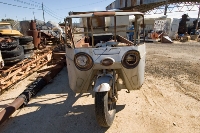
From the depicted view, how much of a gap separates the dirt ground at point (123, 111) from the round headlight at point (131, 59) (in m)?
1.19

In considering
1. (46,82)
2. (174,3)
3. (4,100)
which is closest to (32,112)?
(4,100)

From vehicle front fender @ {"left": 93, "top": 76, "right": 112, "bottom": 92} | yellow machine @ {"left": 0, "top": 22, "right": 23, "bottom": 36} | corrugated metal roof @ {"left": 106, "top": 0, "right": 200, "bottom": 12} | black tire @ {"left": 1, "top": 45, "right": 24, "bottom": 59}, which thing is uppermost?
corrugated metal roof @ {"left": 106, "top": 0, "right": 200, "bottom": 12}

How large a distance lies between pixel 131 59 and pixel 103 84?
0.79m

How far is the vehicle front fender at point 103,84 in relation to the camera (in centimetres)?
275

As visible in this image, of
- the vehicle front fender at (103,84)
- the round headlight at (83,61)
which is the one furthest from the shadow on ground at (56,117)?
the round headlight at (83,61)

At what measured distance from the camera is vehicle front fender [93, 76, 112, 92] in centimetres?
275

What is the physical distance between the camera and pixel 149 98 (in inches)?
168

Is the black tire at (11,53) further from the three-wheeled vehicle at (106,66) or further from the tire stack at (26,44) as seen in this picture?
the three-wheeled vehicle at (106,66)

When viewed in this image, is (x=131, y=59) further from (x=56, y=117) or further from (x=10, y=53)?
(x=10, y=53)

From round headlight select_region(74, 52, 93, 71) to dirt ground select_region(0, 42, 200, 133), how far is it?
1163 mm

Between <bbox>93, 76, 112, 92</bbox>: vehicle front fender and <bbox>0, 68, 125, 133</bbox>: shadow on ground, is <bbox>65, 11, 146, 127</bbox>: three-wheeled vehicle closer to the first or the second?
<bbox>93, 76, 112, 92</bbox>: vehicle front fender

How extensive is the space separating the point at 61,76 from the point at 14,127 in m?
3.05

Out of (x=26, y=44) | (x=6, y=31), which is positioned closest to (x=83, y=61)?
(x=26, y=44)

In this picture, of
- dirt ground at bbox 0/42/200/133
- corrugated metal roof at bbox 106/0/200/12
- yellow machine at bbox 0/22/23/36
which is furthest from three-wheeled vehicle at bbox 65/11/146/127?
corrugated metal roof at bbox 106/0/200/12
